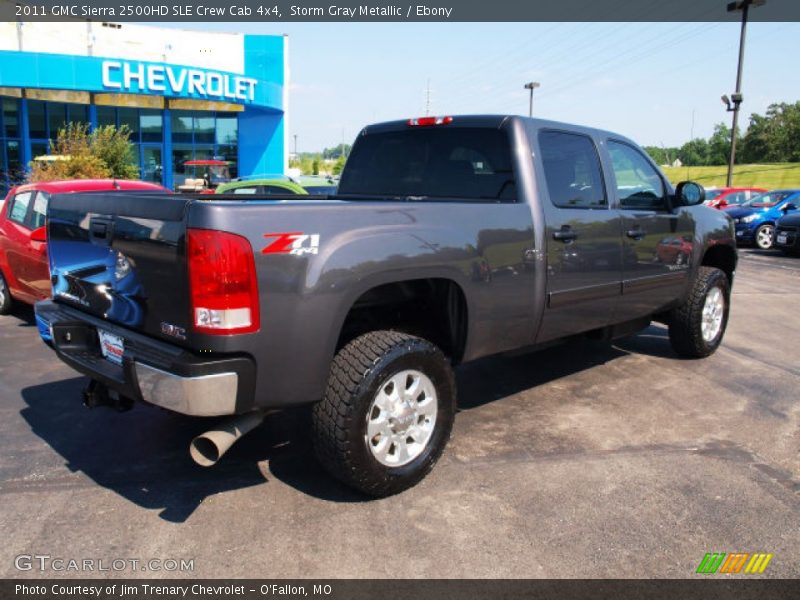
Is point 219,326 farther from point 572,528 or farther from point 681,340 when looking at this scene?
point 681,340

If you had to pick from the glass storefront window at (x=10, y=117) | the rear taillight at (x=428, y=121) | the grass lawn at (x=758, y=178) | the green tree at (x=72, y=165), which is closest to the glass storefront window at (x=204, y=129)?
the glass storefront window at (x=10, y=117)

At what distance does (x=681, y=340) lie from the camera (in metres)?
6.05

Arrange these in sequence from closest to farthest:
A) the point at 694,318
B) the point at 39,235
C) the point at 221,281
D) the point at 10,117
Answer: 1. the point at 221,281
2. the point at 694,318
3. the point at 39,235
4. the point at 10,117

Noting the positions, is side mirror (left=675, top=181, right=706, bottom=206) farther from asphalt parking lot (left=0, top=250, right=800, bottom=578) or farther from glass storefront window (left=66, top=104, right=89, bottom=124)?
glass storefront window (left=66, top=104, right=89, bottom=124)

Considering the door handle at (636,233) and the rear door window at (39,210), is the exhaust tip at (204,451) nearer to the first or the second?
the door handle at (636,233)

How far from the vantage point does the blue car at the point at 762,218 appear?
58.2 ft

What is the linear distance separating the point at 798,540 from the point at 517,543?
4.27ft

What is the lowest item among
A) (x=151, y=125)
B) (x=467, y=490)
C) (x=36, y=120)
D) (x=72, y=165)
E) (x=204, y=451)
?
(x=467, y=490)

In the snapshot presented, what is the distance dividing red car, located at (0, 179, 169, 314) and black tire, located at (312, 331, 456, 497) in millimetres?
3925

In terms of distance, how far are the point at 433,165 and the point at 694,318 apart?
2881mm

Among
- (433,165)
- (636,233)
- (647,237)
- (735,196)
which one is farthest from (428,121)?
(735,196)

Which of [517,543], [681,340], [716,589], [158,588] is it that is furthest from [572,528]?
[681,340]

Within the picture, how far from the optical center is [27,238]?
6.64m

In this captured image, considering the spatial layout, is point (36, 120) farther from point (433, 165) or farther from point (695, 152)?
point (695, 152)
